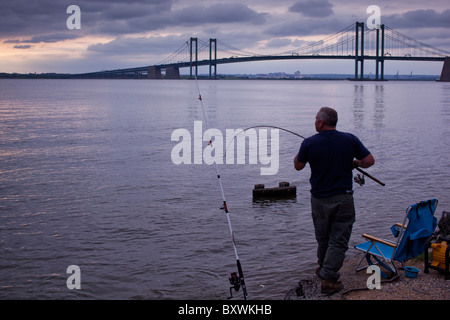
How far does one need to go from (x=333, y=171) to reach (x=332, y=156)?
0.14 m

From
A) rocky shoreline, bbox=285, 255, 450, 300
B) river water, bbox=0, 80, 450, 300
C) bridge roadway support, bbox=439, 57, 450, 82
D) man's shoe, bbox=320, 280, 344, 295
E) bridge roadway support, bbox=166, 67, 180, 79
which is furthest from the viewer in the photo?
bridge roadway support, bbox=439, 57, 450, 82

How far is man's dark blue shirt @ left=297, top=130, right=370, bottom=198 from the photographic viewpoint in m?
4.66

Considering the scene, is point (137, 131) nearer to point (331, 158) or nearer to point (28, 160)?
point (28, 160)

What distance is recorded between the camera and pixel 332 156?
184 inches

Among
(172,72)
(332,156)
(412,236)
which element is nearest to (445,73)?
(172,72)

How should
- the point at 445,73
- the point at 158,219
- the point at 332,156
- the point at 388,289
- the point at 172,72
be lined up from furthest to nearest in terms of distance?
the point at 445,73, the point at 172,72, the point at 158,219, the point at 388,289, the point at 332,156

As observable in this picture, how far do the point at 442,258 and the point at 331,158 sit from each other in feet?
5.38

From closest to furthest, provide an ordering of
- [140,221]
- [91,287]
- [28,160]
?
[91,287]
[140,221]
[28,160]

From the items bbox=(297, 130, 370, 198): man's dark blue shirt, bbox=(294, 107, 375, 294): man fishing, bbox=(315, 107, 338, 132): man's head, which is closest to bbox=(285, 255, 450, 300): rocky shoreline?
bbox=(294, 107, 375, 294): man fishing

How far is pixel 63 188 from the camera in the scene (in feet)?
35.7

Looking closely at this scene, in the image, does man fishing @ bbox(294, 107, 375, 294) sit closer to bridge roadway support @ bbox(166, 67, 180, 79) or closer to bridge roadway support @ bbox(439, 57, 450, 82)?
bridge roadway support @ bbox(166, 67, 180, 79)

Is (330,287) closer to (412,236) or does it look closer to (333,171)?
(412,236)
